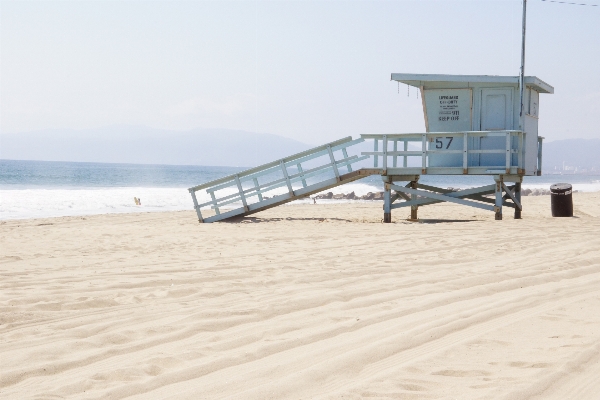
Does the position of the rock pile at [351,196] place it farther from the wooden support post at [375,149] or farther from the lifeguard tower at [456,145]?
the wooden support post at [375,149]

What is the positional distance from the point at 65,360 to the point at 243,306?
175 cm

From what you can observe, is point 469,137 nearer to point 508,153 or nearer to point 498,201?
point 508,153

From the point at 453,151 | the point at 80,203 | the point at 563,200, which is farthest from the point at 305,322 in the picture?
the point at 80,203

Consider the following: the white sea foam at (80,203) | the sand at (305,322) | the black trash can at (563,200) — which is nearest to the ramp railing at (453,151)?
the black trash can at (563,200)

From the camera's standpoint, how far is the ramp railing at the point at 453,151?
14.3 meters

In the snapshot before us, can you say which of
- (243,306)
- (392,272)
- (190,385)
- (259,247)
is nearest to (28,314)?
(243,306)

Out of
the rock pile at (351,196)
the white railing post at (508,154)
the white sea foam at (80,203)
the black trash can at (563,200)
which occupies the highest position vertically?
the white railing post at (508,154)

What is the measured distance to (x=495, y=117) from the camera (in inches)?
594

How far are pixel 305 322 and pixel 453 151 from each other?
10138mm

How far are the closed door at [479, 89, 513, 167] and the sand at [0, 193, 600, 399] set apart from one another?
5.70m

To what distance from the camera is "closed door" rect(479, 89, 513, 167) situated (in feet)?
49.2

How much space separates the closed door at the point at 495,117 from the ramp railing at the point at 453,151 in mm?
29

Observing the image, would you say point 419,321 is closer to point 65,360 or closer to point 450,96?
point 65,360

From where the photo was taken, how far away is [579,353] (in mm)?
4031
